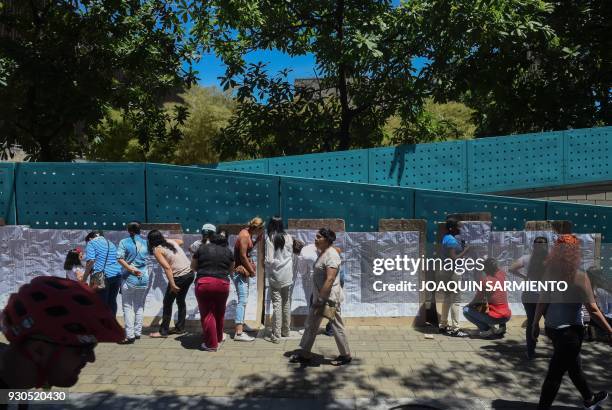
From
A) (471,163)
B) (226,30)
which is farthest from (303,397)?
(226,30)

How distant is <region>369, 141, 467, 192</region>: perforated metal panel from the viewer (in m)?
10.7

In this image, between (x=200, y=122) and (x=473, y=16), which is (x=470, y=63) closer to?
(x=473, y=16)

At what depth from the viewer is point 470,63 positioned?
12.5 metres

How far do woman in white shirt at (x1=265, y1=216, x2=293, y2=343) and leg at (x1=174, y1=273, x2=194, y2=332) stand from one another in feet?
4.05

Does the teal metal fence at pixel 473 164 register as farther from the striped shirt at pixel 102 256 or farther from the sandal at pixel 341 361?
the sandal at pixel 341 361

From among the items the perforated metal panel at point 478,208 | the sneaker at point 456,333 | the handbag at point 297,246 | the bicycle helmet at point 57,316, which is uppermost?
the perforated metal panel at point 478,208

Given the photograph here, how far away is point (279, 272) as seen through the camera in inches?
285

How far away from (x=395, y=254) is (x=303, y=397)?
3.30 meters

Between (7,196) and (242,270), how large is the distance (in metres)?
4.18

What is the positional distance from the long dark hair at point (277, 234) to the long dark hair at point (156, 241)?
4.89ft

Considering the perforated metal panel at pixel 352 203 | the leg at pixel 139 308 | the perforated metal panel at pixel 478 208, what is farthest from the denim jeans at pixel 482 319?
the leg at pixel 139 308

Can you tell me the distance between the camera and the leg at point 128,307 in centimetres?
732

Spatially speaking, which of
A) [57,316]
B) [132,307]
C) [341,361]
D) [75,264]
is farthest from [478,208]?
[57,316]

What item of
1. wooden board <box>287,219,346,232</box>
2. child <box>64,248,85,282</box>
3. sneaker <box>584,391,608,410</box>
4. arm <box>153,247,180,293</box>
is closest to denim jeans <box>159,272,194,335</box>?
arm <box>153,247,180,293</box>
